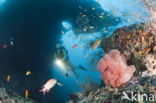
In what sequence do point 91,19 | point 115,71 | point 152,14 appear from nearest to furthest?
point 115,71 → point 152,14 → point 91,19

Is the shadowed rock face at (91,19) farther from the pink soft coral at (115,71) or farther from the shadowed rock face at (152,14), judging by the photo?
the pink soft coral at (115,71)

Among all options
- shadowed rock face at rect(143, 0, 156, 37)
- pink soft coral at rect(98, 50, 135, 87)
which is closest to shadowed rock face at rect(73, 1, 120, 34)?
shadowed rock face at rect(143, 0, 156, 37)

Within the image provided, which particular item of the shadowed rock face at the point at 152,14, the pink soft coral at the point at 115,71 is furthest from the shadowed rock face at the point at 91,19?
the pink soft coral at the point at 115,71

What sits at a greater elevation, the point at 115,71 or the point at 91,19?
the point at 91,19

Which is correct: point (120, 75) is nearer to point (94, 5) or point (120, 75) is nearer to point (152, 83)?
point (152, 83)

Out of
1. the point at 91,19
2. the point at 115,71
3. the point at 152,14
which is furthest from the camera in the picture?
the point at 91,19

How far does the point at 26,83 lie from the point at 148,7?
34.0 ft

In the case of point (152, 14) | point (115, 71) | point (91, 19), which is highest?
point (91, 19)

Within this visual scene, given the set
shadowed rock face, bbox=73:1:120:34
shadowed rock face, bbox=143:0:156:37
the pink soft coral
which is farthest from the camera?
shadowed rock face, bbox=73:1:120:34

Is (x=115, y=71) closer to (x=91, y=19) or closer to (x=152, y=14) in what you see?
(x=152, y=14)

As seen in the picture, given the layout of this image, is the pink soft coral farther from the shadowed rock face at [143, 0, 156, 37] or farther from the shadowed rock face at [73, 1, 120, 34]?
the shadowed rock face at [73, 1, 120, 34]

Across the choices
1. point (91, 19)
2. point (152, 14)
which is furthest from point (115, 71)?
point (91, 19)

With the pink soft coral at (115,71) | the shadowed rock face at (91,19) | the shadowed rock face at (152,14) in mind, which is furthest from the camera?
the shadowed rock face at (91,19)

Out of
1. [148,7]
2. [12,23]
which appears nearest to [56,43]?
[12,23]
